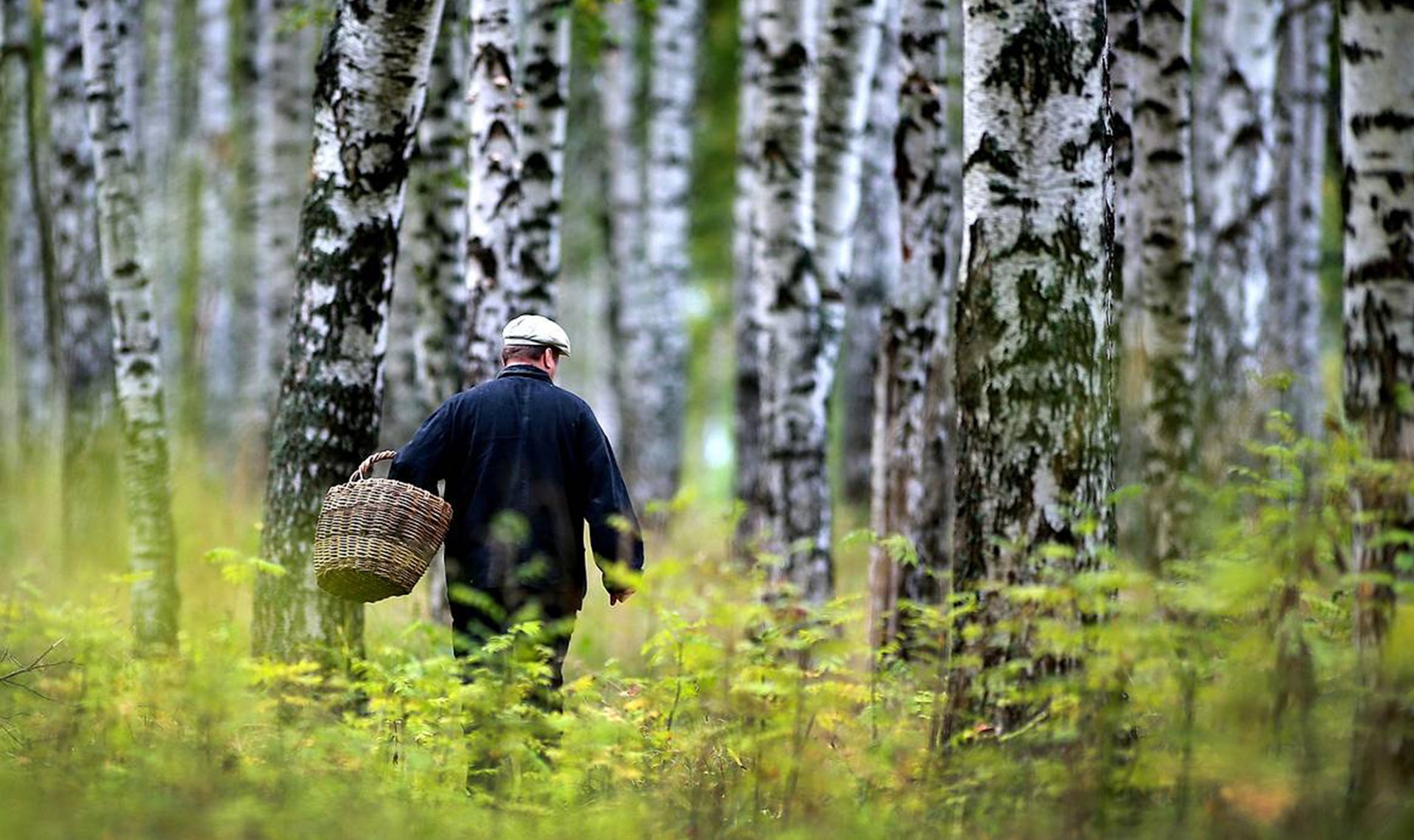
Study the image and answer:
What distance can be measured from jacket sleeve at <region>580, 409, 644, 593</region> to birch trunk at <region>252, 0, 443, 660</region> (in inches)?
53.1

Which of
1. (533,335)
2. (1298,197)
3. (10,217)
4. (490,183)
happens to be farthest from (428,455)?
(1298,197)

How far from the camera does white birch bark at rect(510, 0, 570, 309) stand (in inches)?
435

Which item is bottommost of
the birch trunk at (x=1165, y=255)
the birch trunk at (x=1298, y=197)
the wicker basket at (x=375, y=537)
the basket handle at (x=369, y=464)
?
the wicker basket at (x=375, y=537)

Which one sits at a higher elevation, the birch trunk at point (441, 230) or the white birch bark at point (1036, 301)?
the birch trunk at point (441, 230)

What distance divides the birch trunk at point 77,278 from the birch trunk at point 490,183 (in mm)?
3869

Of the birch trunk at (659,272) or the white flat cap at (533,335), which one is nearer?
the white flat cap at (533,335)

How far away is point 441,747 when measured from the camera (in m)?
5.86

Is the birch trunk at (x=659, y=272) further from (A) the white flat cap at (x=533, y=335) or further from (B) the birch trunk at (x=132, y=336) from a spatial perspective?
(A) the white flat cap at (x=533, y=335)

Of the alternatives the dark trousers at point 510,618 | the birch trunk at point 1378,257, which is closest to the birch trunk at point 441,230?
the dark trousers at point 510,618

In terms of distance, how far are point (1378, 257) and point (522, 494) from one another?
12.3ft

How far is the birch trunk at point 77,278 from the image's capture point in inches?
460

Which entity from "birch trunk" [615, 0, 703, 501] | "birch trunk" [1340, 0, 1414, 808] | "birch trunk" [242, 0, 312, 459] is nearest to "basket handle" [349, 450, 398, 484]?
"birch trunk" [1340, 0, 1414, 808]

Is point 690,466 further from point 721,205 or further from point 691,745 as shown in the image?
point 691,745

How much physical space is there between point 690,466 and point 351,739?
30.3 metres
